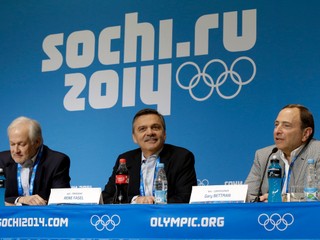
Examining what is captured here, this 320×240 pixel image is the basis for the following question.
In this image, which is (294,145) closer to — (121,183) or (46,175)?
(121,183)

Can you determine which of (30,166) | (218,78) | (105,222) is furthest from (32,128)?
(105,222)

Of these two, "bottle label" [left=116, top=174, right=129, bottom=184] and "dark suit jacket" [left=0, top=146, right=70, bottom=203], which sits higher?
"dark suit jacket" [left=0, top=146, right=70, bottom=203]

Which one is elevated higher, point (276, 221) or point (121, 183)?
point (121, 183)

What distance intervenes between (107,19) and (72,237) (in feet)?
10.4

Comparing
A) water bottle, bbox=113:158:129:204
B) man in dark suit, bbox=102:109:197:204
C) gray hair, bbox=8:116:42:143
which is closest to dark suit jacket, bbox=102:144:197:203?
man in dark suit, bbox=102:109:197:204

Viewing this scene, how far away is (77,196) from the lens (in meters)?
3.37

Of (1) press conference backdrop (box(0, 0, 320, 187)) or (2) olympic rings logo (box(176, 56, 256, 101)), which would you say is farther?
(2) olympic rings logo (box(176, 56, 256, 101))

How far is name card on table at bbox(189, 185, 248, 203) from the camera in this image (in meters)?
2.95

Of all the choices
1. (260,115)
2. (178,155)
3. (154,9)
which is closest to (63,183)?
(178,155)

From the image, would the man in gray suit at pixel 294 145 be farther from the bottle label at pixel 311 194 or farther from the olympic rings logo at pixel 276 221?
the olympic rings logo at pixel 276 221

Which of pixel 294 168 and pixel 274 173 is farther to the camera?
pixel 294 168

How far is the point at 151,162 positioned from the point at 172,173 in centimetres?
20

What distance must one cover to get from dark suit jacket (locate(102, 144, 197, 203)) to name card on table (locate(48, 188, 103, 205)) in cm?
68

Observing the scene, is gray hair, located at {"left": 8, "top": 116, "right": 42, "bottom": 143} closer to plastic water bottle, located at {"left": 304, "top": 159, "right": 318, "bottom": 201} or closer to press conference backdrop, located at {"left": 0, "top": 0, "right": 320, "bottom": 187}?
press conference backdrop, located at {"left": 0, "top": 0, "right": 320, "bottom": 187}
